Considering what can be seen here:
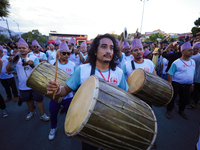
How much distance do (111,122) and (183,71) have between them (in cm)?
340

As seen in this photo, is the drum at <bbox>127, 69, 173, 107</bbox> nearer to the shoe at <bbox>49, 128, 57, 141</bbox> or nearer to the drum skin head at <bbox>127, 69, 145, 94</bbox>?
the drum skin head at <bbox>127, 69, 145, 94</bbox>

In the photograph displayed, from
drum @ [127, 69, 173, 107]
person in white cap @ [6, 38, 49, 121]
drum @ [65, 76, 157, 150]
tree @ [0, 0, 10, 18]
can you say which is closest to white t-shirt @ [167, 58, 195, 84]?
drum @ [127, 69, 173, 107]

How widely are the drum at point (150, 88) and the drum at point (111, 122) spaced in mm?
972

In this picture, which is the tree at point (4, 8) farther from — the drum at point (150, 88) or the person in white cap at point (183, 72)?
the person in white cap at point (183, 72)

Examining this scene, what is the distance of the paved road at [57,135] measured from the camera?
253 centimetres

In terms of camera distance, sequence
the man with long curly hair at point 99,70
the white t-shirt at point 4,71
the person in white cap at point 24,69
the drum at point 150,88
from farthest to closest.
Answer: the white t-shirt at point 4,71
the person in white cap at point 24,69
the drum at point 150,88
the man with long curly hair at point 99,70

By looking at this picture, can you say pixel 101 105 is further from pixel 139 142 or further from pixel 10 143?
pixel 10 143

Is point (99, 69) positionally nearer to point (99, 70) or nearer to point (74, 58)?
point (99, 70)

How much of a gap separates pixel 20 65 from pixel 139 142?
3.44 metres

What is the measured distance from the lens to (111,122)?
3.50 feet

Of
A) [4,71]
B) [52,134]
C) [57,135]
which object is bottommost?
[57,135]

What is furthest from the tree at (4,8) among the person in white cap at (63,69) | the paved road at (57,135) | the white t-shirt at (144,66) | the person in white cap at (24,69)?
the white t-shirt at (144,66)

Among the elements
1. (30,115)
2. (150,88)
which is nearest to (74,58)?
(30,115)

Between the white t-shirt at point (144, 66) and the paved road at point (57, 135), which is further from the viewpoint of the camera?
the white t-shirt at point (144, 66)
